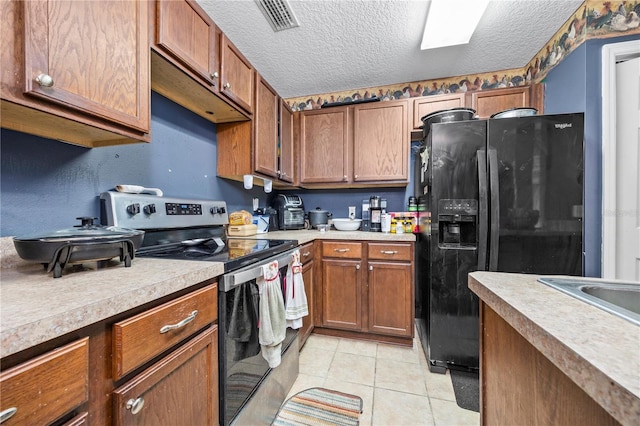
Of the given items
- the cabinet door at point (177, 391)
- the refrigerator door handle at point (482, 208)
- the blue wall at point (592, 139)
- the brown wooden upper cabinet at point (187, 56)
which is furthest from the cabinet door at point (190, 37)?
the blue wall at point (592, 139)

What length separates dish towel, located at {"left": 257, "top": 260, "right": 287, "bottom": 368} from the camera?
1105mm

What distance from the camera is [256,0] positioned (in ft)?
4.98

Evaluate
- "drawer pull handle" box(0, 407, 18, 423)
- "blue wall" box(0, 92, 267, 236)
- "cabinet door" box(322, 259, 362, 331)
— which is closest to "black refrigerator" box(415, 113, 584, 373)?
"cabinet door" box(322, 259, 362, 331)

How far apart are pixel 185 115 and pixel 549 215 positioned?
96.3 inches

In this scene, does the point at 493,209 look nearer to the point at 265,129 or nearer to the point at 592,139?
the point at 592,139

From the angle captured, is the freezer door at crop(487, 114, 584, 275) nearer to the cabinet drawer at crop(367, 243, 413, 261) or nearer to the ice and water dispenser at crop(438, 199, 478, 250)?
the ice and water dispenser at crop(438, 199, 478, 250)

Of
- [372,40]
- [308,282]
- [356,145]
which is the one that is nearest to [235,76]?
[372,40]

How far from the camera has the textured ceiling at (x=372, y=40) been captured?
5.36 feet

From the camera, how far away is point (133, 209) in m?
1.17

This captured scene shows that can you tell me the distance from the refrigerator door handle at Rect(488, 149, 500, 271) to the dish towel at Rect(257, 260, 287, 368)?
53.9 inches

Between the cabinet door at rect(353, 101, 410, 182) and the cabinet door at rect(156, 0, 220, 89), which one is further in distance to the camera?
the cabinet door at rect(353, 101, 410, 182)

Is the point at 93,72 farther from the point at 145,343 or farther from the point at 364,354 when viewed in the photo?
the point at 364,354

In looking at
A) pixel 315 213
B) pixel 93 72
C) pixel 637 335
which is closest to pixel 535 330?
pixel 637 335

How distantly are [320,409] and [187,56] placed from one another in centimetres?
198
